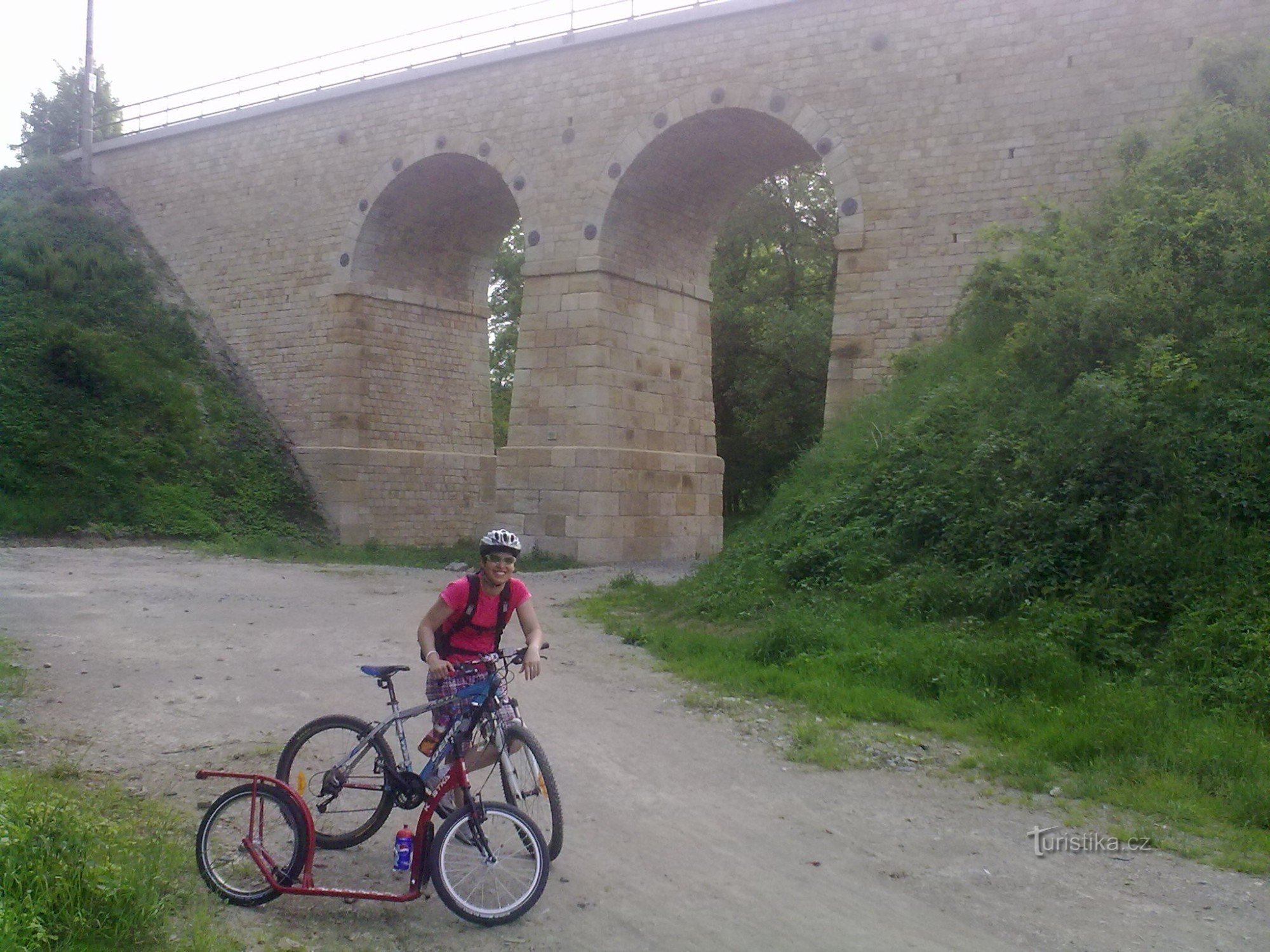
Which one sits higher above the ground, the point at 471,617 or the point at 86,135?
the point at 86,135

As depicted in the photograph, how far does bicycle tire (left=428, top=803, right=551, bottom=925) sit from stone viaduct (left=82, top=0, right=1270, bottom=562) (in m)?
11.2

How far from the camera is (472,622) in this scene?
4.48m

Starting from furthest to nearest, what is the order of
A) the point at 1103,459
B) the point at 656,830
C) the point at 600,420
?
1. the point at 600,420
2. the point at 1103,459
3. the point at 656,830

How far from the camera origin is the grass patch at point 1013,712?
504 centimetres

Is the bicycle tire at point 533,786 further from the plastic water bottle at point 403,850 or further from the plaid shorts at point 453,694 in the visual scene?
the plastic water bottle at point 403,850

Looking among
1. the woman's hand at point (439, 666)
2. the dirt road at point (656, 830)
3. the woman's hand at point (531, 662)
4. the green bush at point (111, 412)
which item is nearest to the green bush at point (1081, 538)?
the dirt road at point (656, 830)

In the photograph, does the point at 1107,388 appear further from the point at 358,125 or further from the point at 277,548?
the point at 358,125

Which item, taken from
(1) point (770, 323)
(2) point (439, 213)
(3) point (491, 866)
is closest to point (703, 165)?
(2) point (439, 213)

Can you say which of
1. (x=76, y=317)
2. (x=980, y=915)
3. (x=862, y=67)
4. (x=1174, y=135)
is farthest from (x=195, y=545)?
(x=980, y=915)

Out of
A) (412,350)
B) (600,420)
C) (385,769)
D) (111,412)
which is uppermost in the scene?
(412,350)

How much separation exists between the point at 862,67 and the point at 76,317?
14.6m

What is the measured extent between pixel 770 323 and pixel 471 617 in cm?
2013

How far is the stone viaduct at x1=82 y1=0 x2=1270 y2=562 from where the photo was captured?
14016 mm

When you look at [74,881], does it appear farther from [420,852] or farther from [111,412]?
[111,412]
